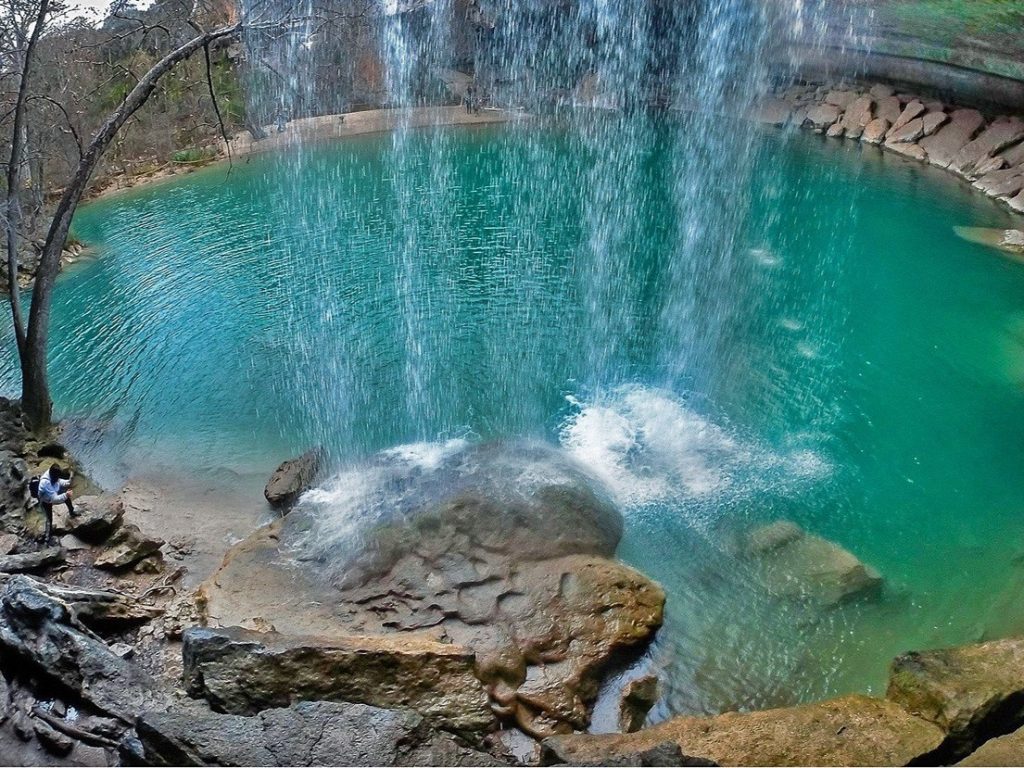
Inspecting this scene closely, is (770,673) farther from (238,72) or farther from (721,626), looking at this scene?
(238,72)

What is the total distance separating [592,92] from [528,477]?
73.1 ft

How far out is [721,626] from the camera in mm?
6598

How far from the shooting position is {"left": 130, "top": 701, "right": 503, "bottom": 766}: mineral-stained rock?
12.9 feet

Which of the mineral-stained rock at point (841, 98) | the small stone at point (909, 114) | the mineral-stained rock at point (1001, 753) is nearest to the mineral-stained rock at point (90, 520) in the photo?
the mineral-stained rock at point (1001, 753)

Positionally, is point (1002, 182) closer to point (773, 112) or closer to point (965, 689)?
point (773, 112)

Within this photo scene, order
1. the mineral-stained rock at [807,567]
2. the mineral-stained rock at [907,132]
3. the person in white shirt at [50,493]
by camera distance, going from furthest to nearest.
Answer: the mineral-stained rock at [907,132] → the person in white shirt at [50,493] → the mineral-stained rock at [807,567]

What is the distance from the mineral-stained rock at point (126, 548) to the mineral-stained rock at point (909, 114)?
68.8 feet

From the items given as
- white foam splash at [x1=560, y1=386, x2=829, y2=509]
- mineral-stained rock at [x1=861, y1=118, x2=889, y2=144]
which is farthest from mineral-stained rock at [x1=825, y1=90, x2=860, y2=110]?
white foam splash at [x1=560, y1=386, x2=829, y2=509]

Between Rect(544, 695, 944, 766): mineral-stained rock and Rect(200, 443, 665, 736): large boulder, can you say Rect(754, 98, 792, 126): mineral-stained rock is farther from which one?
Rect(544, 695, 944, 766): mineral-stained rock

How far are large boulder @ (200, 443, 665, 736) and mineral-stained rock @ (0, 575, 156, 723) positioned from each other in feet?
4.79

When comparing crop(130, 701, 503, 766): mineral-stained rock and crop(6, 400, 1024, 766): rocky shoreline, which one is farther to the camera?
crop(6, 400, 1024, 766): rocky shoreline

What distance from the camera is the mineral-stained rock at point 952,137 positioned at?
18.7 metres

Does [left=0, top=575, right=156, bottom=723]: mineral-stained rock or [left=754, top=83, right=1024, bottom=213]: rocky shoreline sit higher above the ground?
[left=754, top=83, right=1024, bottom=213]: rocky shoreline

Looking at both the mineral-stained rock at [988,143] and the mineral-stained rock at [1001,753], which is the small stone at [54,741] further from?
the mineral-stained rock at [988,143]
